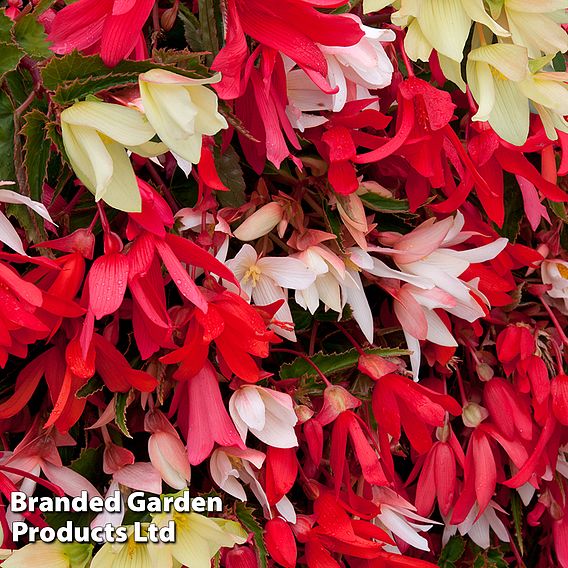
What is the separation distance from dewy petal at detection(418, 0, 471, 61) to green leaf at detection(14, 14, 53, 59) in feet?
0.68

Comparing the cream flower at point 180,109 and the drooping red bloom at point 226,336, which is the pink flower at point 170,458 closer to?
the drooping red bloom at point 226,336

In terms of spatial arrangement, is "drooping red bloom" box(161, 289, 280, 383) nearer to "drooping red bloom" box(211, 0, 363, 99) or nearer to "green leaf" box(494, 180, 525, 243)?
"drooping red bloom" box(211, 0, 363, 99)

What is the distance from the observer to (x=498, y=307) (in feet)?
2.14

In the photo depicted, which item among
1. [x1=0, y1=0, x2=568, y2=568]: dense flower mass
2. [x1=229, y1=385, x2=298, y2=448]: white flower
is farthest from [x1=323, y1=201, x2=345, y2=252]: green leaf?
[x1=229, y1=385, x2=298, y2=448]: white flower

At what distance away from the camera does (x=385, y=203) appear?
0.56 meters

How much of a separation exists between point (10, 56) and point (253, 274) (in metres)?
0.19

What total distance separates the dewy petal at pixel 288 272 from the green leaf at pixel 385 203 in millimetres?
81

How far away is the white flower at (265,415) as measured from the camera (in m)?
0.48

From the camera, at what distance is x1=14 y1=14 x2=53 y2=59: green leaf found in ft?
1.49

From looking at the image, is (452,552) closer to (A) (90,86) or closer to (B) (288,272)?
(B) (288,272)

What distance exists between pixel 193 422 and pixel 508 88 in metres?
0.26

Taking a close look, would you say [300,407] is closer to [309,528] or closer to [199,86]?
[309,528]

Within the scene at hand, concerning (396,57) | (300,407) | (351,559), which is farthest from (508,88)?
(351,559)

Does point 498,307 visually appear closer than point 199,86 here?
No
